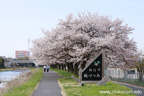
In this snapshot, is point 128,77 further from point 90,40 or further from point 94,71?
point 94,71

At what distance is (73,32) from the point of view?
2792 cm

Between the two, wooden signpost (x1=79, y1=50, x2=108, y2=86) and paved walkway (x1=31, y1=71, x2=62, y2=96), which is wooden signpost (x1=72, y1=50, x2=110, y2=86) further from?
paved walkway (x1=31, y1=71, x2=62, y2=96)

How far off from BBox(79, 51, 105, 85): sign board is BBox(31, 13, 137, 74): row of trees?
7.19m

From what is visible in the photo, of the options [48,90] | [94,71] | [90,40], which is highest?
[90,40]

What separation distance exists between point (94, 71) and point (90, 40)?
867 cm

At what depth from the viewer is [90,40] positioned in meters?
27.7

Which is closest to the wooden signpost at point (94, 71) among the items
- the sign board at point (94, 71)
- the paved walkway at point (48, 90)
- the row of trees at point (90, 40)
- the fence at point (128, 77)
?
the sign board at point (94, 71)

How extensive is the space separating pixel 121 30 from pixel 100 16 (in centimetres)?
310

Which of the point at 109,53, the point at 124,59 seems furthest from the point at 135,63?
the point at 109,53

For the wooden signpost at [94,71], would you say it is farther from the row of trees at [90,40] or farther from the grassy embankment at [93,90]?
the row of trees at [90,40]

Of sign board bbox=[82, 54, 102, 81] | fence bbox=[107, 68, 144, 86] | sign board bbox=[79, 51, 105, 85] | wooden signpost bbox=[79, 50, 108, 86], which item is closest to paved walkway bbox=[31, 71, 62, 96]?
wooden signpost bbox=[79, 50, 108, 86]

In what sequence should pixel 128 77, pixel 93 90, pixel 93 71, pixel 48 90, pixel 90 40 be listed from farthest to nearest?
pixel 128 77
pixel 90 40
pixel 93 71
pixel 48 90
pixel 93 90

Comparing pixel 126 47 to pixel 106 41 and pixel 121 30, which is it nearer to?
pixel 121 30

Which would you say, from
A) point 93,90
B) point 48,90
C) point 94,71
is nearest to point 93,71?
point 94,71
